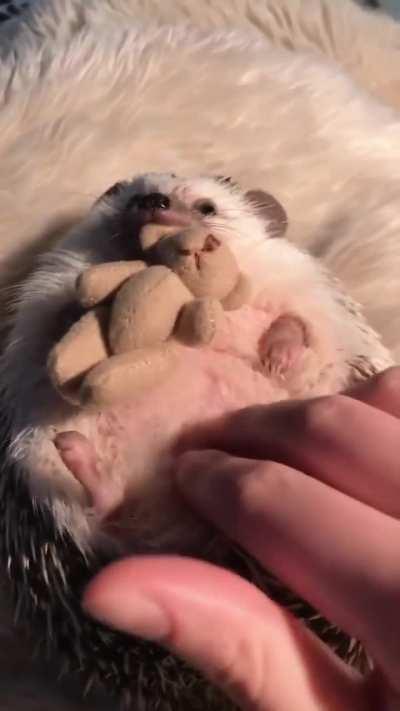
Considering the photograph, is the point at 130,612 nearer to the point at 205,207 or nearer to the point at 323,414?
the point at 323,414

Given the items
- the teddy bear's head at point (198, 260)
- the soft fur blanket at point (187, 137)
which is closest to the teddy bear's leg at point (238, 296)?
the teddy bear's head at point (198, 260)

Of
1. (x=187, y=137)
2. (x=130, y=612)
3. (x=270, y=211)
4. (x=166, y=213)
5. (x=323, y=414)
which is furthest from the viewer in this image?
(x=187, y=137)

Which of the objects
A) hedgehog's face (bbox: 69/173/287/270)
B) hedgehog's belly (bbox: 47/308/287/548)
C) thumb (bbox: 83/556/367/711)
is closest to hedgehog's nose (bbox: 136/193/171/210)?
hedgehog's face (bbox: 69/173/287/270)

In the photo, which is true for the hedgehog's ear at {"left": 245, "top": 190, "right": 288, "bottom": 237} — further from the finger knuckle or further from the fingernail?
the fingernail

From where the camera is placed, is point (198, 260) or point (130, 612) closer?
point (130, 612)

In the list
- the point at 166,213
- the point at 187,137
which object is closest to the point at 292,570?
the point at 166,213

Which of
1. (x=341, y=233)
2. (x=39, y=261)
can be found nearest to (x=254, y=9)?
(x=341, y=233)
